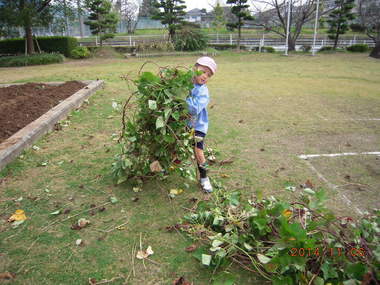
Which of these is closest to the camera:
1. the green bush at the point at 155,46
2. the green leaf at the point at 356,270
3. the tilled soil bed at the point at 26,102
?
the green leaf at the point at 356,270

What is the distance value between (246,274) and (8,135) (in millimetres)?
4076

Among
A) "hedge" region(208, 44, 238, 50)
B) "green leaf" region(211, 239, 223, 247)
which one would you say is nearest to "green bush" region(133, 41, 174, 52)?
"hedge" region(208, 44, 238, 50)

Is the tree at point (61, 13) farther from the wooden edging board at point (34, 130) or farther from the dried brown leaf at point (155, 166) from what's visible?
the dried brown leaf at point (155, 166)

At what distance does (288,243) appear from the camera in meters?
1.84

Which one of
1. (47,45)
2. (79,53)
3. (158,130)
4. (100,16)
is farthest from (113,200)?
(100,16)

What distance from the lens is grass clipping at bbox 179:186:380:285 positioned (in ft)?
5.99

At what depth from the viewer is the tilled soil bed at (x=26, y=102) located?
4.94m

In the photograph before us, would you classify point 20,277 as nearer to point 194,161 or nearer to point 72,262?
point 72,262

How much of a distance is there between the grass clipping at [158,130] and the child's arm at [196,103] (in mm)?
84

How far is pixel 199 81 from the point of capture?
3.02m

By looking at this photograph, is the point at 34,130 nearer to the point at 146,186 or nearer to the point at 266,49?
the point at 146,186

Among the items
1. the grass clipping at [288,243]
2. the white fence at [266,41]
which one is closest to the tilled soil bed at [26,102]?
the grass clipping at [288,243]

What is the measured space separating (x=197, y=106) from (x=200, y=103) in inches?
2.0
